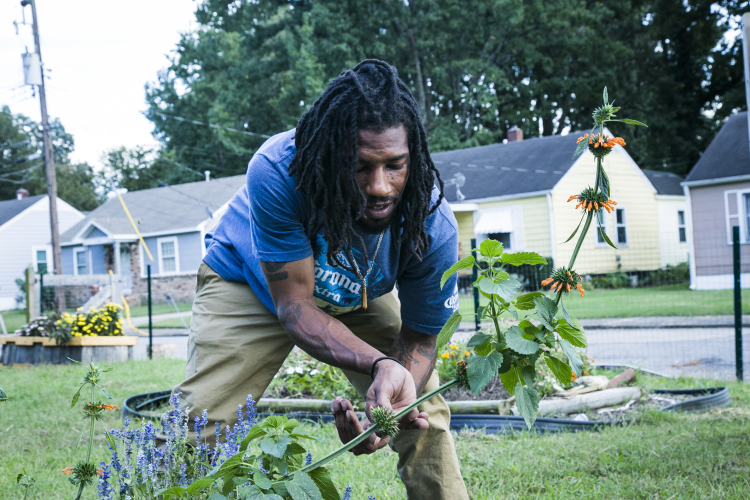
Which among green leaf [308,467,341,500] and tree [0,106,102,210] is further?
tree [0,106,102,210]

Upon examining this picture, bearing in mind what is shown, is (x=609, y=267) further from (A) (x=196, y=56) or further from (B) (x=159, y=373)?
(A) (x=196, y=56)

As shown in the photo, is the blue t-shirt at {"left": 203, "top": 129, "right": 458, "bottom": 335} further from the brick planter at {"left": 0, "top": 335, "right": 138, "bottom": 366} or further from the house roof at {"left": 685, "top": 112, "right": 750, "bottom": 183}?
the house roof at {"left": 685, "top": 112, "right": 750, "bottom": 183}

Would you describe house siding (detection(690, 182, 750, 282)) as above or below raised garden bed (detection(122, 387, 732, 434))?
above

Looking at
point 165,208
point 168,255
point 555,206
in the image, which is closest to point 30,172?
point 165,208

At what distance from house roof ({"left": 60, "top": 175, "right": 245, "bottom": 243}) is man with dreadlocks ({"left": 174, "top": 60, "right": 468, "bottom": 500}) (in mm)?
21214

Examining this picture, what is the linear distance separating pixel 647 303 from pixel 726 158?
7.76 meters

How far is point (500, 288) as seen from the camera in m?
1.37

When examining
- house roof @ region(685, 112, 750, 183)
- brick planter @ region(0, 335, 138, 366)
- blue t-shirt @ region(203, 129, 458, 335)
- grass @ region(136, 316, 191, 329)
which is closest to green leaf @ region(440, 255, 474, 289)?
blue t-shirt @ region(203, 129, 458, 335)

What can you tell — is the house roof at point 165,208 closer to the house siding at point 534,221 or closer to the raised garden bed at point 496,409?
the house siding at point 534,221

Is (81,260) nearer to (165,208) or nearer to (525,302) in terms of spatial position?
(165,208)

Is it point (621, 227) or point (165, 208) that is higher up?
point (165, 208)

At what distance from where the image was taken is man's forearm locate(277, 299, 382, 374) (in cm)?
189

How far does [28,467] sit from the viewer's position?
3723 mm

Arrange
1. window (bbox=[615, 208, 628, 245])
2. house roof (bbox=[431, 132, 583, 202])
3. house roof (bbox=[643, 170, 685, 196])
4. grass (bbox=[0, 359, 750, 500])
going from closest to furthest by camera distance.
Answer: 1. grass (bbox=[0, 359, 750, 500])
2. house roof (bbox=[431, 132, 583, 202])
3. window (bbox=[615, 208, 628, 245])
4. house roof (bbox=[643, 170, 685, 196])
